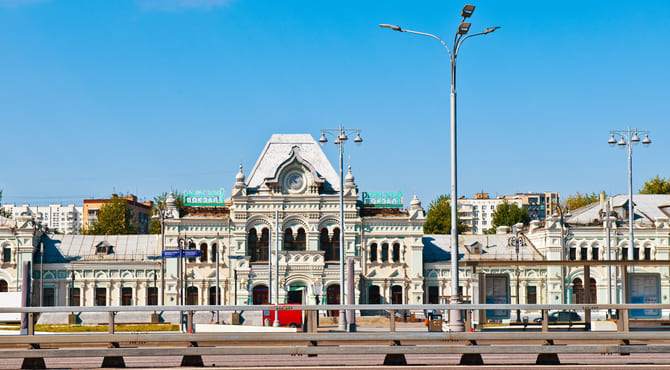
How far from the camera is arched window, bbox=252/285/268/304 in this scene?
217 feet

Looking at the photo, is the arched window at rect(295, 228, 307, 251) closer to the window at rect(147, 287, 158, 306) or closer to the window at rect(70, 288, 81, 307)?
the window at rect(147, 287, 158, 306)

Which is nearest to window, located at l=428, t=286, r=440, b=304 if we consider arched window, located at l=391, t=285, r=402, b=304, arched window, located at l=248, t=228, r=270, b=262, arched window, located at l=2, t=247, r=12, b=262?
arched window, located at l=391, t=285, r=402, b=304

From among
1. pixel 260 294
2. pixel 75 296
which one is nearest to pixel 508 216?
pixel 260 294

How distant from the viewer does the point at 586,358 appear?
17.6 meters

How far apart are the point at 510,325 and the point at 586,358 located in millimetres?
4499

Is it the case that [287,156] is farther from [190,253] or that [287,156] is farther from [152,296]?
[190,253]

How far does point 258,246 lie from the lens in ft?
221

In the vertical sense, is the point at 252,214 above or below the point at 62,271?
above

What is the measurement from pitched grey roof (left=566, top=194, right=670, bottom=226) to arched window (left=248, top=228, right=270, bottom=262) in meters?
24.3

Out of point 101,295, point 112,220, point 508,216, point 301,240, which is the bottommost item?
point 101,295

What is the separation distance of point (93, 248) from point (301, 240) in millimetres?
17129

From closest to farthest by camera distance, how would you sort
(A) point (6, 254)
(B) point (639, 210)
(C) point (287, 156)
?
(A) point (6, 254), (C) point (287, 156), (B) point (639, 210)

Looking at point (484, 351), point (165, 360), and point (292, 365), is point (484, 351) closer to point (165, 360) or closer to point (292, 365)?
point (292, 365)

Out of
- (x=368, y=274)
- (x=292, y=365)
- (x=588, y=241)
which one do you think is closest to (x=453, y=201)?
(x=292, y=365)
